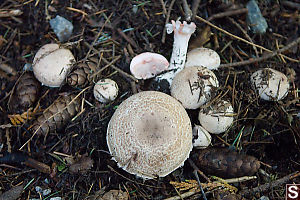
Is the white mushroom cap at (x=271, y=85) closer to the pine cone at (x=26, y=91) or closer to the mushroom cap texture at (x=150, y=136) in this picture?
the mushroom cap texture at (x=150, y=136)

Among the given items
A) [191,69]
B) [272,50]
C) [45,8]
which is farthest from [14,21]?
[272,50]

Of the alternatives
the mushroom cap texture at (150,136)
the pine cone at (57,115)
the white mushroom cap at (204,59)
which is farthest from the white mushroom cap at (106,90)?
the white mushroom cap at (204,59)

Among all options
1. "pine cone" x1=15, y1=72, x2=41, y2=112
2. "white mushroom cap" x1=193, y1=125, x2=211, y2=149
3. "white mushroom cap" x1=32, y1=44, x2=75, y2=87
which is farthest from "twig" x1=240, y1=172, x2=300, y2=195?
"pine cone" x1=15, y1=72, x2=41, y2=112

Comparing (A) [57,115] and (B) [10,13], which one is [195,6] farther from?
(B) [10,13]

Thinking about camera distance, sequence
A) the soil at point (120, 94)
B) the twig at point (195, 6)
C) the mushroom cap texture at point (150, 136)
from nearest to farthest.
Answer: the mushroom cap texture at point (150, 136) → the soil at point (120, 94) → the twig at point (195, 6)

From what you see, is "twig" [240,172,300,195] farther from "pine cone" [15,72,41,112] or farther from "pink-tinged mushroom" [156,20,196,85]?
"pine cone" [15,72,41,112]

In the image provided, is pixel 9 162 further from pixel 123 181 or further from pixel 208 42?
pixel 208 42
